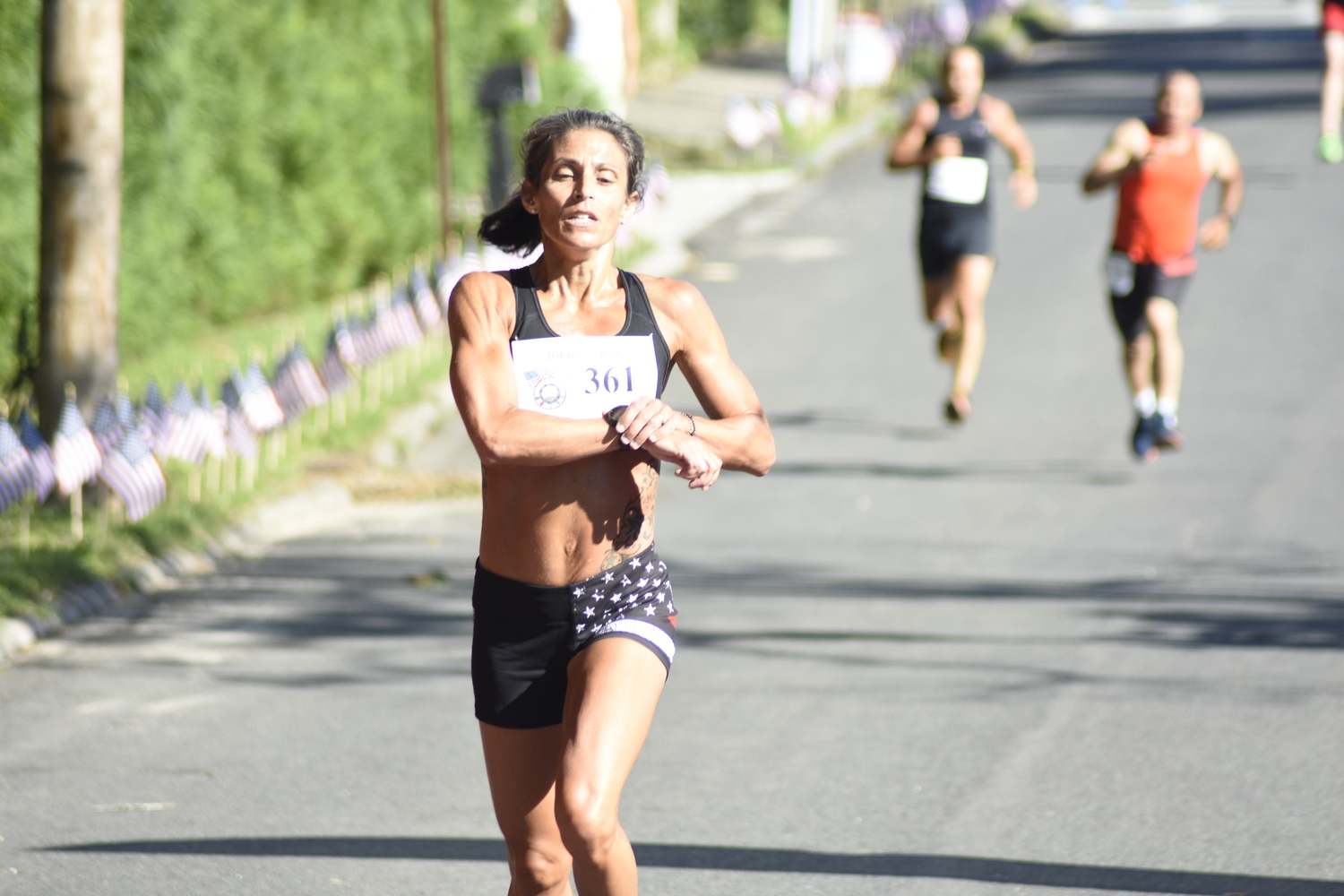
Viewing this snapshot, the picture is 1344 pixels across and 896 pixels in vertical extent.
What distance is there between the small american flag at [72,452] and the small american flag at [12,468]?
14 centimetres

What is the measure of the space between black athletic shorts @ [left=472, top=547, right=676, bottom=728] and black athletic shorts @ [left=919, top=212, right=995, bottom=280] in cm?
783

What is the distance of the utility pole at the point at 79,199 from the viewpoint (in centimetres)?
862

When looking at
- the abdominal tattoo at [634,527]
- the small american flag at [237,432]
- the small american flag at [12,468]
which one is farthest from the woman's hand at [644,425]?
the small american flag at [237,432]

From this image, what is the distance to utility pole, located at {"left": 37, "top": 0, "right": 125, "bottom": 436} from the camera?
8617 mm

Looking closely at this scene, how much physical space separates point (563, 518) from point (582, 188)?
0.70m

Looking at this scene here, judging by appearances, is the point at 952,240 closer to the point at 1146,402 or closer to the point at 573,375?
the point at 1146,402

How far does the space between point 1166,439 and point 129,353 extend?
6766 mm

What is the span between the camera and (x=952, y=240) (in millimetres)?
11391

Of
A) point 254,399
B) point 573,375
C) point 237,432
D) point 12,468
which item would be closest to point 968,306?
point 254,399

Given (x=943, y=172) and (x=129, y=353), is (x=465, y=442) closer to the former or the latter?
(x=129, y=353)

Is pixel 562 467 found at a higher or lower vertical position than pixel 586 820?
higher

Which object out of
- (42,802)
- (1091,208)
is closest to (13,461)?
(42,802)

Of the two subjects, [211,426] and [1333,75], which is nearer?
[211,426]

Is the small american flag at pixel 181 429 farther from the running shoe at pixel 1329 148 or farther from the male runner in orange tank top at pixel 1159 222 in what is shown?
the running shoe at pixel 1329 148
